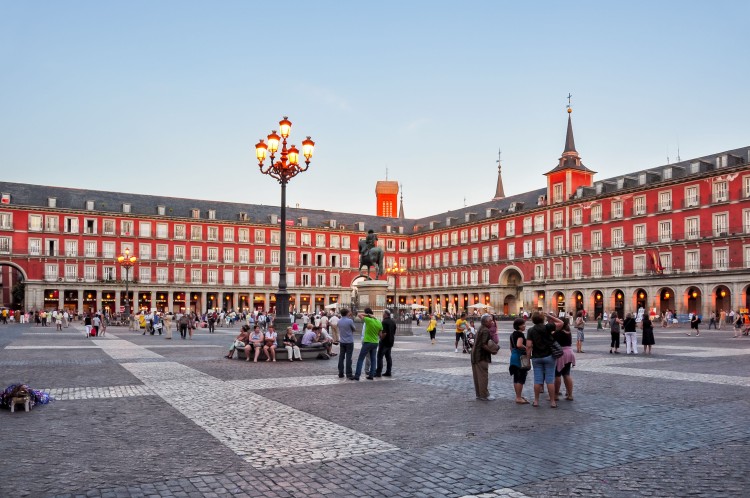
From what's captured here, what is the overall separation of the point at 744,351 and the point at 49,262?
63.6 metres

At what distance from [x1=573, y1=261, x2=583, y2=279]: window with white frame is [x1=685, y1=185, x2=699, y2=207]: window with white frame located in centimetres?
1172

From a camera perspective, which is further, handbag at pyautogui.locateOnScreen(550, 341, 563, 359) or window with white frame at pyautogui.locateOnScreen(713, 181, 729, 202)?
window with white frame at pyautogui.locateOnScreen(713, 181, 729, 202)

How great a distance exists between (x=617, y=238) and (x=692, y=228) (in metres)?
7.15

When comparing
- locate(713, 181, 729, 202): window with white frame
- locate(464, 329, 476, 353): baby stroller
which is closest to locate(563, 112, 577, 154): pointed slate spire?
locate(713, 181, 729, 202): window with white frame

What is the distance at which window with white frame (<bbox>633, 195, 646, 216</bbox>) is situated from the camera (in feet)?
173

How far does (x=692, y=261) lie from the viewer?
158ft

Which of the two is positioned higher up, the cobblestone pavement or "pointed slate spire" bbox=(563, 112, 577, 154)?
"pointed slate spire" bbox=(563, 112, 577, 154)

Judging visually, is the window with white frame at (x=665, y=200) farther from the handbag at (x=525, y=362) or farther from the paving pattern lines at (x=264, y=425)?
the paving pattern lines at (x=264, y=425)

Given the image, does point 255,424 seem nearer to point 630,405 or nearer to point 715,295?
point 630,405

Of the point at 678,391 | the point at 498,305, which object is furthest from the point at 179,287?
the point at 678,391

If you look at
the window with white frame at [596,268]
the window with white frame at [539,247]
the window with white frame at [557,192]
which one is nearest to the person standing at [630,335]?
the window with white frame at [596,268]

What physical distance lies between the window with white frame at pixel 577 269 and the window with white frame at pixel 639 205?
729 centimetres

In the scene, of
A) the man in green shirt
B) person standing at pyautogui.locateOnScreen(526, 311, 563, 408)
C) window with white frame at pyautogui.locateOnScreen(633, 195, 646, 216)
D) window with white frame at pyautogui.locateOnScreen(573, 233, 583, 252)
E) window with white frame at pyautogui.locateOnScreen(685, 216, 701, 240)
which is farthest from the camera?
window with white frame at pyautogui.locateOnScreen(573, 233, 583, 252)

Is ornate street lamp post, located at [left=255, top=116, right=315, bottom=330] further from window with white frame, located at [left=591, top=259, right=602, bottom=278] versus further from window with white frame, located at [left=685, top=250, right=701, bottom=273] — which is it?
window with white frame, located at [left=591, top=259, right=602, bottom=278]
